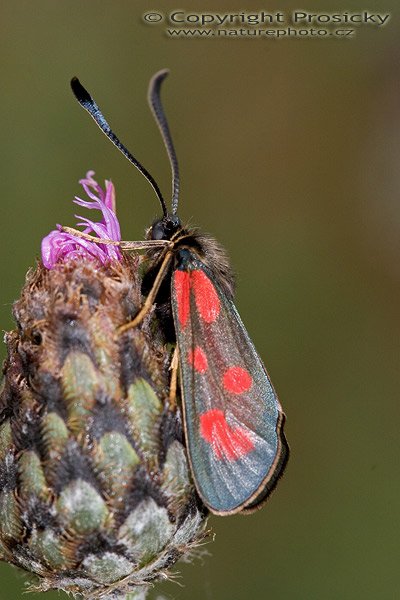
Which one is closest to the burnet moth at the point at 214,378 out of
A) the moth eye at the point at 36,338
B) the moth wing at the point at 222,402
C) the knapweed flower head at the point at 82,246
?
the moth wing at the point at 222,402

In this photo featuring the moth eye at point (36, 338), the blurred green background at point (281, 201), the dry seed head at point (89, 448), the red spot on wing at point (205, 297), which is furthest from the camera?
the blurred green background at point (281, 201)

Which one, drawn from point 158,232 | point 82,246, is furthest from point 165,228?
point 82,246

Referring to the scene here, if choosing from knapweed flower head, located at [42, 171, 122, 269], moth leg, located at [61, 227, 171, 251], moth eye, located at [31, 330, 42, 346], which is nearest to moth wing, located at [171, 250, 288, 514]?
moth leg, located at [61, 227, 171, 251]

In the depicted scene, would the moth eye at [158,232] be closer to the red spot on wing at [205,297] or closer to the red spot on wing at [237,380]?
the red spot on wing at [205,297]

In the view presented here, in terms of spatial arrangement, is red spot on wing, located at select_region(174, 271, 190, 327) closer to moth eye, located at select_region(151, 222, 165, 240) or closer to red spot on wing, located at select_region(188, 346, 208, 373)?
red spot on wing, located at select_region(188, 346, 208, 373)

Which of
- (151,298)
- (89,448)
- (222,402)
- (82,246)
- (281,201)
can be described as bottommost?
(89,448)

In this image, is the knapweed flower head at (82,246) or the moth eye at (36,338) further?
the knapweed flower head at (82,246)

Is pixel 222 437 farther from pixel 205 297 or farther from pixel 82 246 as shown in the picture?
pixel 82 246
